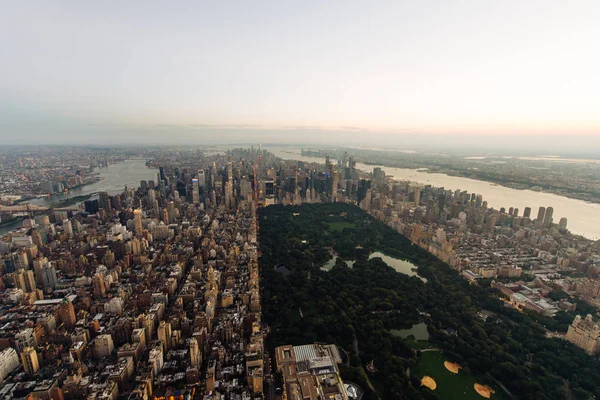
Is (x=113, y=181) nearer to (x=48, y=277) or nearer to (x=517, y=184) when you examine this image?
(x=48, y=277)

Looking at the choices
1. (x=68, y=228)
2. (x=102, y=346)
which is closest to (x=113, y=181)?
(x=68, y=228)

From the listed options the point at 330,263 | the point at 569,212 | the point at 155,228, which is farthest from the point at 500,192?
the point at 155,228

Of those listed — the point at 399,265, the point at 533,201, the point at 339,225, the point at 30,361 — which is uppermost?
the point at 30,361

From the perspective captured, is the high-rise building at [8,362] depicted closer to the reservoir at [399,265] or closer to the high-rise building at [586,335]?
the reservoir at [399,265]

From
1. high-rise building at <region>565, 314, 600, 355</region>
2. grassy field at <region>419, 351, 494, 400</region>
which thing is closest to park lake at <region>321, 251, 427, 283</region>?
high-rise building at <region>565, 314, 600, 355</region>

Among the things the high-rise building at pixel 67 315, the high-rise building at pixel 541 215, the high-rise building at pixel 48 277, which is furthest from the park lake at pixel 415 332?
the high-rise building at pixel 541 215

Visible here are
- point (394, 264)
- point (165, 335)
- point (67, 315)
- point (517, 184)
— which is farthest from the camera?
point (517, 184)

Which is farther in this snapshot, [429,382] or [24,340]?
[24,340]
